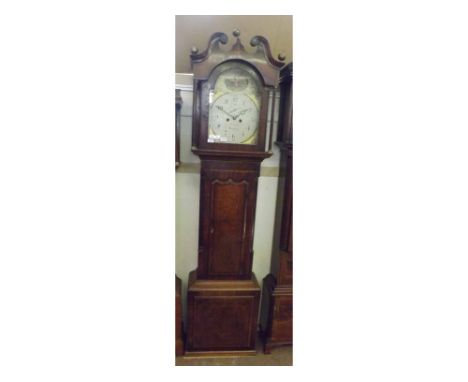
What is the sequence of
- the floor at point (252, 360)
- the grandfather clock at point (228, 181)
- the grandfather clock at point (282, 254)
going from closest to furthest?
the grandfather clock at point (228, 181) < the grandfather clock at point (282, 254) < the floor at point (252, 360)

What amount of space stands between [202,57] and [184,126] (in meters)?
0.38

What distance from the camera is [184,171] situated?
138cm

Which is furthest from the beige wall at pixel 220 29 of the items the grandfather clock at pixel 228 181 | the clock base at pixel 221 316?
the clock base at pixel 221 316

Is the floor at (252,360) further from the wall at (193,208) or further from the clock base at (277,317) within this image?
the wall at (193,208)

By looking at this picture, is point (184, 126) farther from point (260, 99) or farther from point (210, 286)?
point (210, 286)

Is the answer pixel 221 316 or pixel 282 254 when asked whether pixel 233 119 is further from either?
pixel 221 316

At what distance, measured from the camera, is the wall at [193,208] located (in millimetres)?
1350

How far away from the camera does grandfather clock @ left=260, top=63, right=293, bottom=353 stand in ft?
3.96

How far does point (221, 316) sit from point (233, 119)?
0.94 meters

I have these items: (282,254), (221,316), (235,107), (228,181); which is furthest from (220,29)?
(221,316)

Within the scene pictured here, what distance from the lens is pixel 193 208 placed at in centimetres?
143

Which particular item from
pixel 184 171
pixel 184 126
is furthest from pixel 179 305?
pixel 184 126

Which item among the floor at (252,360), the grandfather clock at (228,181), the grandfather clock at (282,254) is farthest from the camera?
the floor at (252,360)

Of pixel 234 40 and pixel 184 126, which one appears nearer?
pixel 234 40
